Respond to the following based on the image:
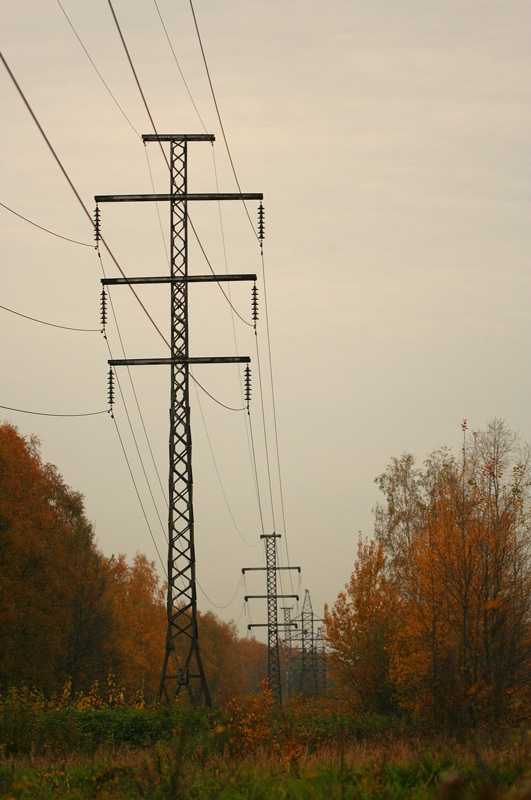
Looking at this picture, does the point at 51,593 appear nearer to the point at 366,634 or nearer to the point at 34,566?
the point at 34,566

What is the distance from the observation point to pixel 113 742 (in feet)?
59.3

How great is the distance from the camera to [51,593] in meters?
34.4

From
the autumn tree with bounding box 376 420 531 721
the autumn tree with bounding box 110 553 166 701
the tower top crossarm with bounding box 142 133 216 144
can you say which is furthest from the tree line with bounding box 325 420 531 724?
the autumn tree with bounding box 110 553 166 701

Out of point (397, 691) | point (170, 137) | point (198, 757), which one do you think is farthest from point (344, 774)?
point (397, 691)

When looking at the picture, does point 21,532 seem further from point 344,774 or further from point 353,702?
point 344,774

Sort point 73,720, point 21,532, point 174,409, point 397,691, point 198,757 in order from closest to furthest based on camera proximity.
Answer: point 198,757 < point 73,720 < point 174,409 < point 397,691 < point 21,532

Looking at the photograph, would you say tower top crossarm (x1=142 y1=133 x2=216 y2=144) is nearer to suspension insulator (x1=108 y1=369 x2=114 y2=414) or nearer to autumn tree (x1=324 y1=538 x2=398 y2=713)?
suspension insulator (x1=108 y1=369 x2=114 y2=414)

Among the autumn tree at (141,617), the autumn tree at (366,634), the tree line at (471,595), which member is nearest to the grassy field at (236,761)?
the tree line at (471,595)

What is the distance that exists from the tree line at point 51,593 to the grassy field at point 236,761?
2.63 meters

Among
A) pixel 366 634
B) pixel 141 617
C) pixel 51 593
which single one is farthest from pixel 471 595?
pixel 141 617

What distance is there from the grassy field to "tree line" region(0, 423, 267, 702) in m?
2.63

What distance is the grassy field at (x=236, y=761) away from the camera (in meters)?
8.51

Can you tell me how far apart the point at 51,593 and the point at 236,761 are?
23835 mm

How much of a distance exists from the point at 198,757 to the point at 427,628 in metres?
13.3
